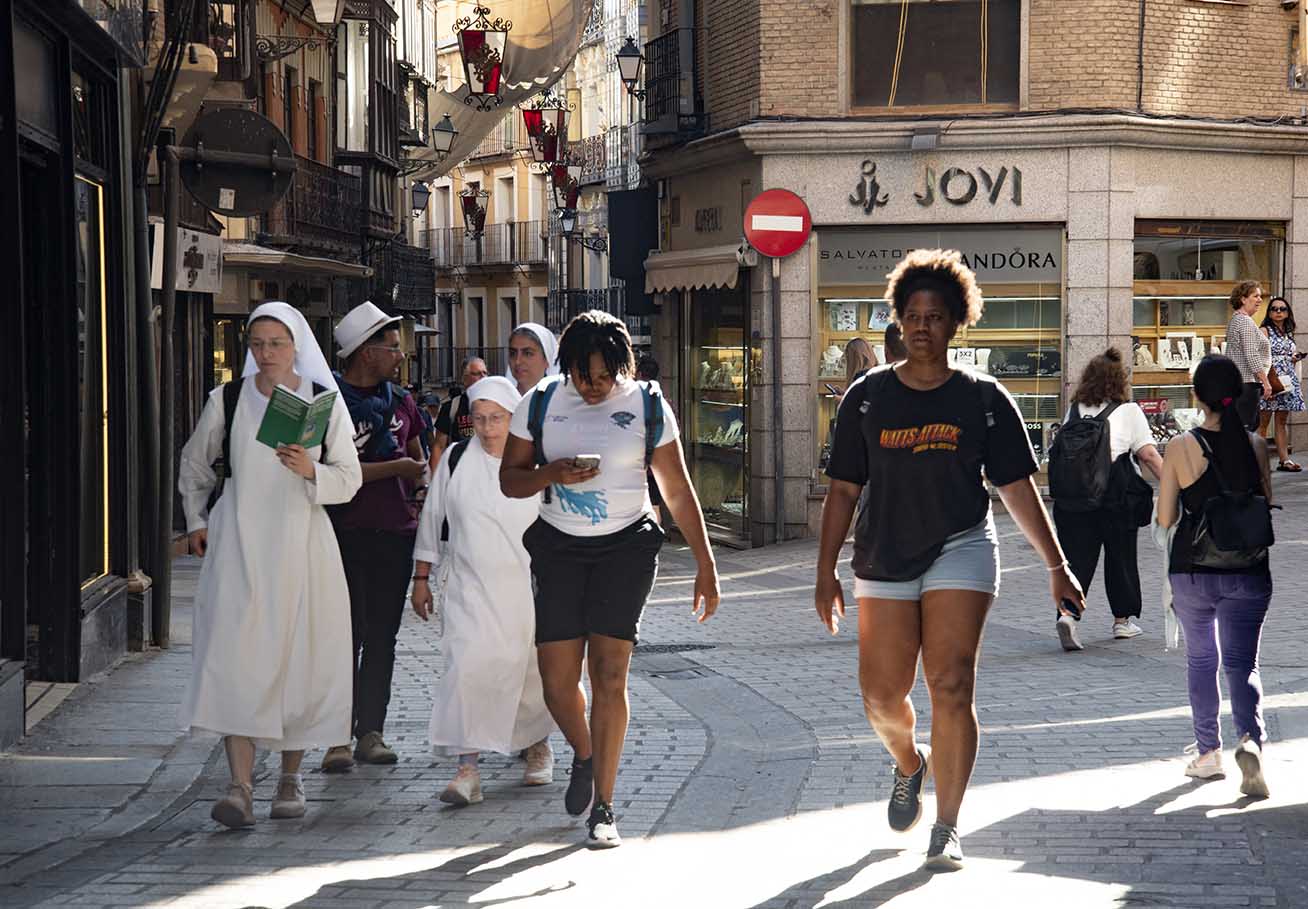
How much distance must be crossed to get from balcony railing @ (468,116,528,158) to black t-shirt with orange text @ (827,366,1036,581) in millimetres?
62327

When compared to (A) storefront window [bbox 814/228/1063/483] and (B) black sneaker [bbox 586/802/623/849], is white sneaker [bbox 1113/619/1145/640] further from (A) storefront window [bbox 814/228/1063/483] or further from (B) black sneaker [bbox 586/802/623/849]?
(A) storefront window [bbox 814/228/1063/483]

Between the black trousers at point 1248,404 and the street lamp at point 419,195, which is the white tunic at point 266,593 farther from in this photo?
the street lamp at point 419,195

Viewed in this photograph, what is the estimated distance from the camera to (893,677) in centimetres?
650

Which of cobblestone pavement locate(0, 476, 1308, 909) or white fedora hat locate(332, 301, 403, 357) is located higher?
white fedora hat locate(332, 301, 403, 357)

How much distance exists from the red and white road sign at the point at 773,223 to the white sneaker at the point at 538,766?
12581 mm

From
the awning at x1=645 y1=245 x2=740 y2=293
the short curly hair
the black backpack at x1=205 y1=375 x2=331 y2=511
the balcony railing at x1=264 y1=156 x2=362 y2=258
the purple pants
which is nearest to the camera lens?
the short curly hair

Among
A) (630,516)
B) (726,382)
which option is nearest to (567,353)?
(630,516)

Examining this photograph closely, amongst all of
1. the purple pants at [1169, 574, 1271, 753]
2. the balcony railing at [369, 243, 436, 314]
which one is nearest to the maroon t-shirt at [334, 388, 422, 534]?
the purple pants at [1169, 574, 1271, 753]

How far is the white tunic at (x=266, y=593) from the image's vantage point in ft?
24.0

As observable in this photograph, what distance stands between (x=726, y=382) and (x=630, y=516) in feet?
53.6

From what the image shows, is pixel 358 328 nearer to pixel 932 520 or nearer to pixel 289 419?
pixel 289 419

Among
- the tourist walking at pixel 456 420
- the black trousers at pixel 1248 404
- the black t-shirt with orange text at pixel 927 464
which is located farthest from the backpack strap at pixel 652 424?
the tourist walking at pixel 456 420

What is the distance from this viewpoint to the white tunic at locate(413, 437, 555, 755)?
25.4ft

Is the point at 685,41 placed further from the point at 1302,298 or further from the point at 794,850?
the point at 794,850
